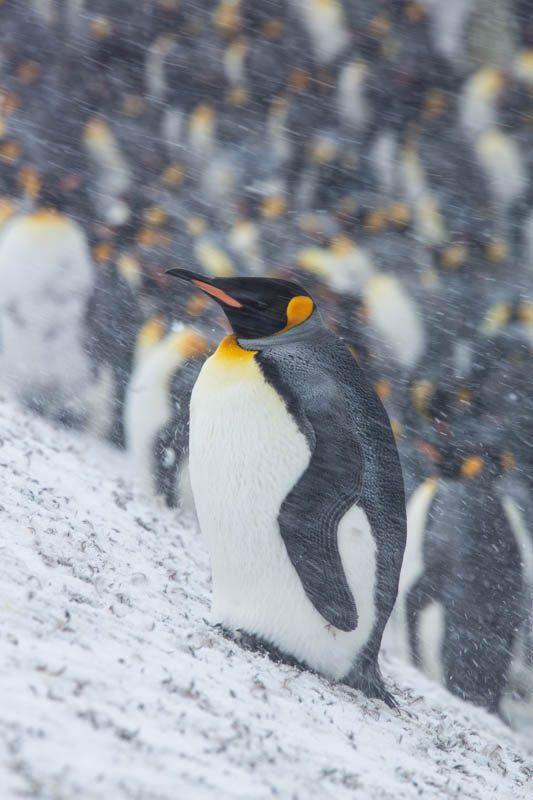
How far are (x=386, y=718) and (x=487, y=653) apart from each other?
112 cm

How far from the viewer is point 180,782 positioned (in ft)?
2.84

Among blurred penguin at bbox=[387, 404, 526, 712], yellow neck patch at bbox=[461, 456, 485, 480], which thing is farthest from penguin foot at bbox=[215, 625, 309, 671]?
yellow neck patch at bbox=[461, 456, 485, 480]

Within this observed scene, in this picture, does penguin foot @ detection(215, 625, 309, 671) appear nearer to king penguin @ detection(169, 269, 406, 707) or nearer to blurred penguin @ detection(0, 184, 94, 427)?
king penguin @ detection(169, 269, 406, 707)

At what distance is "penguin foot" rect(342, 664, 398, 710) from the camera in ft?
5.45

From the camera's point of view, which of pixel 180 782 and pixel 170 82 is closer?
pixel 180 782

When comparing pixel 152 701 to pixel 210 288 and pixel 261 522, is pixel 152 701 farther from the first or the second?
pixel 210 288

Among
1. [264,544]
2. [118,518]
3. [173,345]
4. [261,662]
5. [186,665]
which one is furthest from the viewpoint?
[173,345]

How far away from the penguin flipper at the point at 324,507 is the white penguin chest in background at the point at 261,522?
23 mm

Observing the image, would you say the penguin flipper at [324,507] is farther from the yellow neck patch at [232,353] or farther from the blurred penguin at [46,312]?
the blurred penguin at [46,312]

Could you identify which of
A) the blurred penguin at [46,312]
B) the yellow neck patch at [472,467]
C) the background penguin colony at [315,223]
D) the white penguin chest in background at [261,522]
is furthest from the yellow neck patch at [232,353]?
the blurred penguin at [46,312]

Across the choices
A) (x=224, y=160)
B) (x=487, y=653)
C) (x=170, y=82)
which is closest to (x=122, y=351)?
(x=224, y=160)

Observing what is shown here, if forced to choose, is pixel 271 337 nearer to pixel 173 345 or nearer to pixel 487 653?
pixel 173 345

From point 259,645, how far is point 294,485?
13.0 inches

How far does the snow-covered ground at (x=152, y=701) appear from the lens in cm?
86
